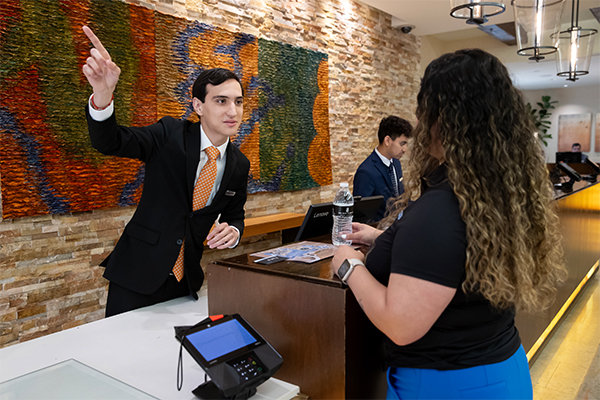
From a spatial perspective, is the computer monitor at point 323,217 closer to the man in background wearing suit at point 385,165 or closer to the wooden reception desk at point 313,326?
the wooden reception desk at point 313,326

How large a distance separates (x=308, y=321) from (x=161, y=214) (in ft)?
3.30

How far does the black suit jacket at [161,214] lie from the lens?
1.93 meters

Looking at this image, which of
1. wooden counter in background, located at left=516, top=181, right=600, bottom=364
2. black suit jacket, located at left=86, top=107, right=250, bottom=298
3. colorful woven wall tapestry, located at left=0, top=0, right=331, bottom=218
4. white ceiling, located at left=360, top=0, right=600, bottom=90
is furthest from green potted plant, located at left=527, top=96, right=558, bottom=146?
black suit jacket, located at left=86, top=107, right=250, bottom=298

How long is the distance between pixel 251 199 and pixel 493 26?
4.25 m

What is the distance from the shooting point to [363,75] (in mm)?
5520

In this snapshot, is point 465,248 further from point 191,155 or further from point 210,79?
point 210,79

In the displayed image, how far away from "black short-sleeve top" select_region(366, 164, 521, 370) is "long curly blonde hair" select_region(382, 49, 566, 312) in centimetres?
4

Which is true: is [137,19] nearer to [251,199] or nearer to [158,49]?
[158,49]

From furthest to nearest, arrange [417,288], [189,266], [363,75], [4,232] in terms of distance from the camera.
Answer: [363,75] → [4,232] → [189,266] → [417,288]

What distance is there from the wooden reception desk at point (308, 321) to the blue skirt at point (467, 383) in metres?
0.13

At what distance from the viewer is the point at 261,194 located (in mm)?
4262

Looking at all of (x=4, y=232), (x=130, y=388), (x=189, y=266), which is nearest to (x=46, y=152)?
(x=4, y=232)

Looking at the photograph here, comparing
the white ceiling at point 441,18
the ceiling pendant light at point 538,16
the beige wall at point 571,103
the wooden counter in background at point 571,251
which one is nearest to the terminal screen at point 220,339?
the wooden counter in background at point 571,251

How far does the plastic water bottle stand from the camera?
5.76 feet
